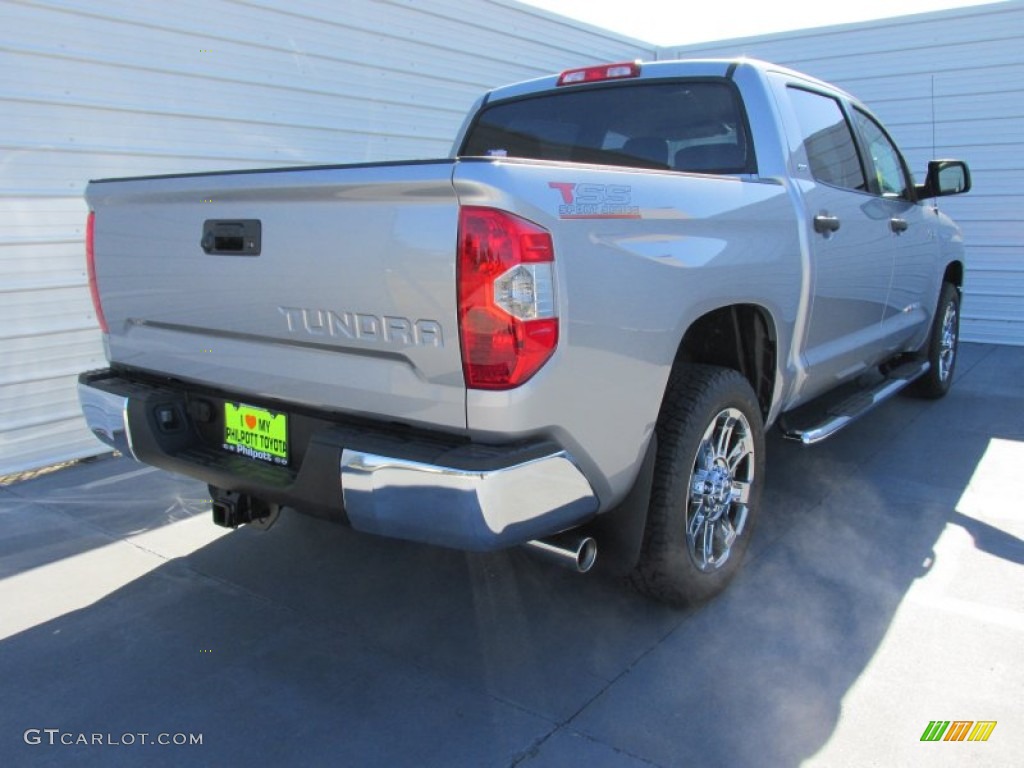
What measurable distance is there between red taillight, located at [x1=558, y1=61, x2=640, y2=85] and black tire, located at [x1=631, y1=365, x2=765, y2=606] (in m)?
1.54

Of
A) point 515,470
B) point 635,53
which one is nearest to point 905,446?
point 515,470

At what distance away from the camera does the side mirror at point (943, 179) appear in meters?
4.93

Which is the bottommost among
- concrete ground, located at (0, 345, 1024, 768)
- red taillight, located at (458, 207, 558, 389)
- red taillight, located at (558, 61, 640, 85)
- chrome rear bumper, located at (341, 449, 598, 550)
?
concrete ground, located at (0, 345, 1024, 768)

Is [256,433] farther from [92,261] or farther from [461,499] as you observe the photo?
[92,261]

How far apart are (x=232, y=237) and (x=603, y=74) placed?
2.05 m

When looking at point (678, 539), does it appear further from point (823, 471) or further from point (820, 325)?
point (823, 471)

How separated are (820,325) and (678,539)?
1.43 metres

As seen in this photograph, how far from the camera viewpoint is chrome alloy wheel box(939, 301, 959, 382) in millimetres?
5914

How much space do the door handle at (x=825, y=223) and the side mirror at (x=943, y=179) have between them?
1817 millimetres

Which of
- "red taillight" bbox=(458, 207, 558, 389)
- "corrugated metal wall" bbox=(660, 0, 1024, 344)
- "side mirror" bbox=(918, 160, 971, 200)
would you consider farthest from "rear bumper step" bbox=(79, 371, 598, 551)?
"corrugated metal wall" bbox=(660, 0, 1024, 344)

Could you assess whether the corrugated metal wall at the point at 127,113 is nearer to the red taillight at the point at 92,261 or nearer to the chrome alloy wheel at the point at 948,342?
the red taillight at the point at 92,261

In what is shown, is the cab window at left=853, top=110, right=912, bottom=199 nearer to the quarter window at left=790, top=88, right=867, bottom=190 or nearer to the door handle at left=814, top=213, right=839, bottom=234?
the quarter window at left=790, top=88, right=867, bottom=190

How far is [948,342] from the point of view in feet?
20.0

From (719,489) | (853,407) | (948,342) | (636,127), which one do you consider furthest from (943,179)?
(719,489)
